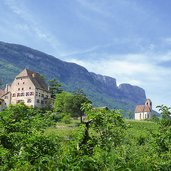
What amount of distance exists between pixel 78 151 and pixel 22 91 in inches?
4430

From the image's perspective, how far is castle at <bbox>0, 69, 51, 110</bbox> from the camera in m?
122

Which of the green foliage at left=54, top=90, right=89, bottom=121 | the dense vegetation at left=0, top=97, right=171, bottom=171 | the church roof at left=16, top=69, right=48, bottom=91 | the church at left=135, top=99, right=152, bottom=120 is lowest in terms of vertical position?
the dense vegetation at left=0, top=97, right=171, bottom=171

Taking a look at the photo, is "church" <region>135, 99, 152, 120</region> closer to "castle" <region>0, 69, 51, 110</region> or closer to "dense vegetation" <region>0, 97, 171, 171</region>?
"castle" <region>0, 69, 51, 110</region>

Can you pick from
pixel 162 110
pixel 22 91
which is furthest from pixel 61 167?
pixel 22 91

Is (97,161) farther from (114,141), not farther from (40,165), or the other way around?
(114,141)

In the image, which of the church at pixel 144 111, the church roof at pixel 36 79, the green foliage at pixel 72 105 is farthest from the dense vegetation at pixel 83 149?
the church at pixel 144 111

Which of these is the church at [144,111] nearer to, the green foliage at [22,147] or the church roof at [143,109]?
the church roof at [143,109]

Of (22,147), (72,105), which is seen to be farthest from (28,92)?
(22,147)

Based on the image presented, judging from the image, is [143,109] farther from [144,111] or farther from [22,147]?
[22,147]

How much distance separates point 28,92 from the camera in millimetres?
123312

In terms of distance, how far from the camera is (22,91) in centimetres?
12562

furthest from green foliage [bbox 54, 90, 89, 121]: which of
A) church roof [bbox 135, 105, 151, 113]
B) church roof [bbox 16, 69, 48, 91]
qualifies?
church roof [bbox 135, 105, 151, 113]

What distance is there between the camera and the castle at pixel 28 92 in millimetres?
121688

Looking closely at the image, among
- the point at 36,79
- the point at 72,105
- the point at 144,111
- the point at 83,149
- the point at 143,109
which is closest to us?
the point at 83,149
